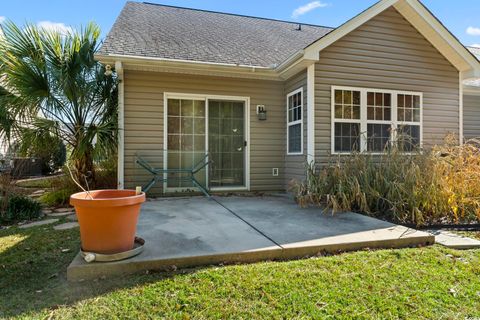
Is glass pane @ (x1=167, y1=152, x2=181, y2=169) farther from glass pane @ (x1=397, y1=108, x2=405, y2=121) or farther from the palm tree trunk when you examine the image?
glass pane @ (x1=397, y1=108, x2=405, y2=121)

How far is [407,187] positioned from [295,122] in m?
2.56

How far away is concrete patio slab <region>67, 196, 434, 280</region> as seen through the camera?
2.45m

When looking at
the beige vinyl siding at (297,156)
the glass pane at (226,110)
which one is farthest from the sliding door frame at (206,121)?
the beige vinyl siding at (297,156)

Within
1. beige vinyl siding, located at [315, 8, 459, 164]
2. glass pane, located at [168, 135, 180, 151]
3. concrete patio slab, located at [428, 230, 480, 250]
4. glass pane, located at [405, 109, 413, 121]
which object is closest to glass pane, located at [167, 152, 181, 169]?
glass pane, located at [168, 135, 180, 151]

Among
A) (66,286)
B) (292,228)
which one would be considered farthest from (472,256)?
(66,286)

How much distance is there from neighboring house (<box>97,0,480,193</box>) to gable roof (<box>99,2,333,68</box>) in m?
0.06

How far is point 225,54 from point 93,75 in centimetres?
262

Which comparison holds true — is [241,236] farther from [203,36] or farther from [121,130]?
[203,36]

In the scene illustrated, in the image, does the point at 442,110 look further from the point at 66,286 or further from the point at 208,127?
the point at 66,286

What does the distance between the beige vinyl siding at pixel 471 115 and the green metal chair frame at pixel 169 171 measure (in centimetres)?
699

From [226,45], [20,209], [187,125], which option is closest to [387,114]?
[226,45]

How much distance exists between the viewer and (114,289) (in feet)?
6.97

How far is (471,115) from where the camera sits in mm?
8016

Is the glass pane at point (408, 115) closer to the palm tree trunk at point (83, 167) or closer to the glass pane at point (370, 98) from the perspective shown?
the glass pane at point (370, 98)
